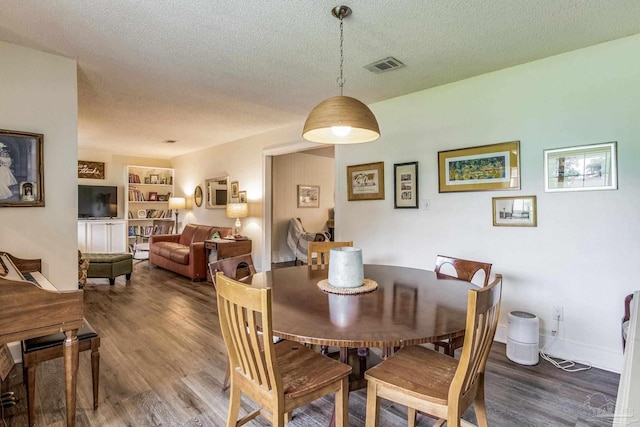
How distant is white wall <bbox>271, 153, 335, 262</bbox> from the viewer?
6.89 metres

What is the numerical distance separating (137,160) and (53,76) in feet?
18.2

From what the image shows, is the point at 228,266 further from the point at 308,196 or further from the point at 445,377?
the point at 308,196

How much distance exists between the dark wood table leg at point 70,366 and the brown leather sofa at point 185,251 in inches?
140

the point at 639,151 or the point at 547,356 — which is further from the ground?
the point at 639,151

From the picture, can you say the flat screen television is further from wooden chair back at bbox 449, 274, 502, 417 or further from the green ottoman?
wooden chair back at bbox 449, 274, 502, 417

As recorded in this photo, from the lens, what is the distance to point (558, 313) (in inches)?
104

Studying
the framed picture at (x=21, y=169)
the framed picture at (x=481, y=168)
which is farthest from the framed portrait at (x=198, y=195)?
the framed picture at (x=481, y=168)

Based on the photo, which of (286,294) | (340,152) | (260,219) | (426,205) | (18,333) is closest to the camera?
(18,333)

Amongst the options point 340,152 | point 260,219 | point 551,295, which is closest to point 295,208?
point 260,219

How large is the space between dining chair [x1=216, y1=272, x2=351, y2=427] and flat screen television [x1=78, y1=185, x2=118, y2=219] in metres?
7.01

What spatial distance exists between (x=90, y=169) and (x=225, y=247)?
428 cm

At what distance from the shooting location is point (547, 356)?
104 inches

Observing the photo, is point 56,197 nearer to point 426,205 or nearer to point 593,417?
point 426,205

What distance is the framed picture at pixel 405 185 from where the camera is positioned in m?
3.50
